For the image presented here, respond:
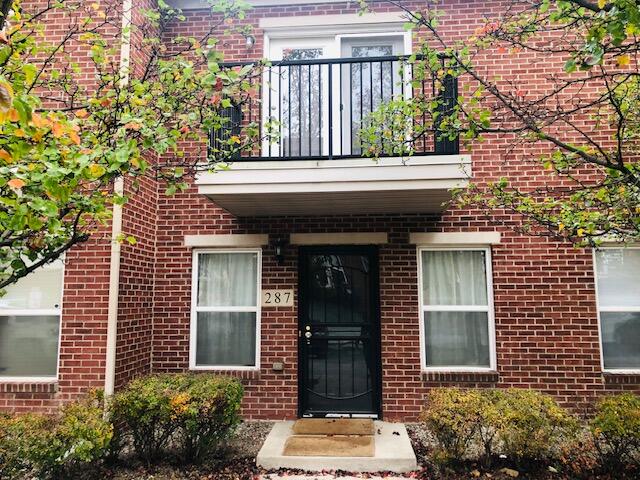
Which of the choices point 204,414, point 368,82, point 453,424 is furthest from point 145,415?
point 368,82

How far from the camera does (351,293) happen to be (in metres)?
6.14

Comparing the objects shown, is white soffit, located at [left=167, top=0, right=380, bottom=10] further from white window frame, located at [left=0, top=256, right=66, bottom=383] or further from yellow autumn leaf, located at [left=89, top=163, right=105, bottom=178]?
yellow autumn leaf, located at [left=89, top=163, right=105, bottom=178]

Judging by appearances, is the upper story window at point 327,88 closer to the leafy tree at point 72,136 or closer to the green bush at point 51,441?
the leafy tree at point 72,136

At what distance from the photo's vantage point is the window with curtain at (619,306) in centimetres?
572

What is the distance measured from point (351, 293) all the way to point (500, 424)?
2.63 metres

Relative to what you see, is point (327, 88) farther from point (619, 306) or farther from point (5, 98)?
point (5, 98)

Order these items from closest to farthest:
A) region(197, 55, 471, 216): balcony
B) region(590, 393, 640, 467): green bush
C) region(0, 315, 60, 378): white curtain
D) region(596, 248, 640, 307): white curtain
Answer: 1. region(590, 393, 640, 467): green bush
2. region(197, 55, 471, 216): balcony
3. region(0, 315, 60, 378): white curtain
4. region(596, 248, 640, 307): white curtain

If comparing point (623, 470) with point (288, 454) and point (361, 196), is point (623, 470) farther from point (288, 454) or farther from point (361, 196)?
point (361, 196)

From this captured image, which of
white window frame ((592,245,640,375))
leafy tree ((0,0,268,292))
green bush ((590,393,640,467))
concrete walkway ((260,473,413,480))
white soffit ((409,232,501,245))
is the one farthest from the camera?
white soffit ((409,232,501,245))

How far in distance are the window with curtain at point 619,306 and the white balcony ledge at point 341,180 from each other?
2.52 meters

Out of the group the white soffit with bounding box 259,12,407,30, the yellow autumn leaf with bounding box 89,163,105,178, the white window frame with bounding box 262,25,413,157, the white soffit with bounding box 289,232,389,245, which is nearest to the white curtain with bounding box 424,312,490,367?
the white soffit with bounding box 289,232,389,245

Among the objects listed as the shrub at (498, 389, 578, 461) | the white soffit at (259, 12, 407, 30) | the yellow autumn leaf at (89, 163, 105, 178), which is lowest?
the shrub at (498, 389, 578, 461)

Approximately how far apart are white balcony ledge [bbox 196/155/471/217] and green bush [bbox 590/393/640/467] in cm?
257

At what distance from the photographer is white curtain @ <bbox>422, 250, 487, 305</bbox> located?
19.7 ft
